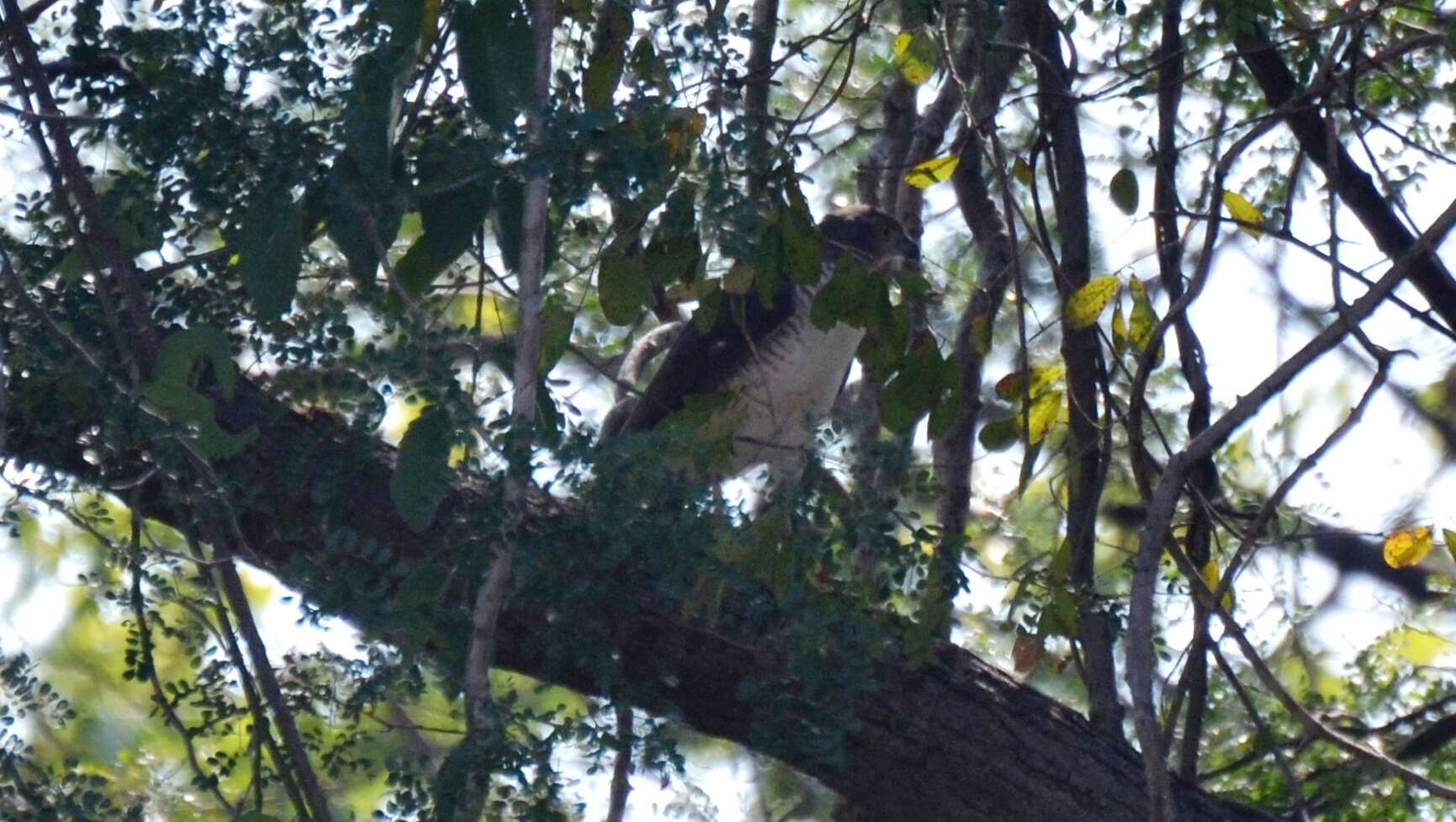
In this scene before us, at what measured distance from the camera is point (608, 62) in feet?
7.30

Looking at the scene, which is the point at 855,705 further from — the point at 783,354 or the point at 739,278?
the point at 783,354

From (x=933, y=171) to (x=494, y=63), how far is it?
35.0 inches

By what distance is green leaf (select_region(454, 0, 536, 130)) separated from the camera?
5.84 feet

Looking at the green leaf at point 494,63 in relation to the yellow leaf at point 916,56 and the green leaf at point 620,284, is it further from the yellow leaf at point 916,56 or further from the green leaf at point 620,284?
the yellow leaf at point 916,56

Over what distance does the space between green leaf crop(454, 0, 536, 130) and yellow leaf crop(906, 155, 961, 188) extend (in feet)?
2.71

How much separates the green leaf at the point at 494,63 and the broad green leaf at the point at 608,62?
366mm

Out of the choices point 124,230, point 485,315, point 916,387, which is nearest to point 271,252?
point 124,230

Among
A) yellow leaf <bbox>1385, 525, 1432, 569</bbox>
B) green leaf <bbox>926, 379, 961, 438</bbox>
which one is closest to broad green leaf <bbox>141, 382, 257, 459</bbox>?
green leaf <bbox>926, 379, 961, 438</bbox>

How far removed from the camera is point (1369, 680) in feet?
11.3

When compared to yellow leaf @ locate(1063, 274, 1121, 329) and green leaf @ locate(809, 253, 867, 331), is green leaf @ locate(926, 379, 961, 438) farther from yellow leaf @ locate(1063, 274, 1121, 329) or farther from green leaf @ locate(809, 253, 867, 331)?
yellow leaf @ locate(1063, 274, 1121, 329)

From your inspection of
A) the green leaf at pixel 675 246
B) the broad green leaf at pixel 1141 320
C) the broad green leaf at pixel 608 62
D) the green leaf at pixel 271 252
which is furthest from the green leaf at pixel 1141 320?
the green leaf at pixel 271 252

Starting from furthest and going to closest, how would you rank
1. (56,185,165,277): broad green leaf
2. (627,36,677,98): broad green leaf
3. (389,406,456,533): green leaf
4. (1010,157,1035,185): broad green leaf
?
(1010,157,1035,185): broad green leaf
(627,36,677,98): broad green leaf
(56,185,165,277): broad green leaf
(389,406,456,533): green leaf

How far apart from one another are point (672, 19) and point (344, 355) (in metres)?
0.66

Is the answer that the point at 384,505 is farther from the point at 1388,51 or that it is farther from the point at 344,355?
the point at 1388,51
